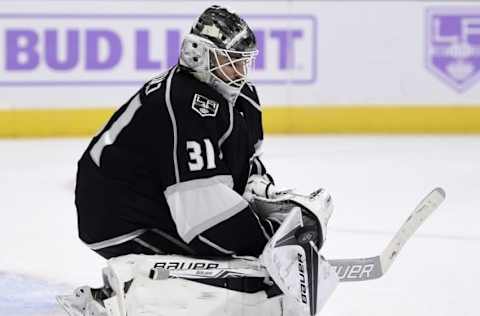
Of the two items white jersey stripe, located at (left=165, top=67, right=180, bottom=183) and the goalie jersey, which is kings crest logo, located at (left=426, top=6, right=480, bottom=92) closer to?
the goalie jersey

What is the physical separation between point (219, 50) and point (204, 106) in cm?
Result: 15

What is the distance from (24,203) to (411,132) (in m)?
3.16

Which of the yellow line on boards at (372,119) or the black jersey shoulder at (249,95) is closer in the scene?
the black jersey shoulder at (249,95)

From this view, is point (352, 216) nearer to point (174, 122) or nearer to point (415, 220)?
point (415, 220)

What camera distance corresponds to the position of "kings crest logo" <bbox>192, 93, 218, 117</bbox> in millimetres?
2527

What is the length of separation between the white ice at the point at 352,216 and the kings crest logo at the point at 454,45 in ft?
1.44

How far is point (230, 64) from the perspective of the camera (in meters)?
2.62

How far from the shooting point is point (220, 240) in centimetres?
258

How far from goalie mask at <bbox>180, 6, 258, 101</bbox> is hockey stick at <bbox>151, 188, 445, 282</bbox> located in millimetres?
419

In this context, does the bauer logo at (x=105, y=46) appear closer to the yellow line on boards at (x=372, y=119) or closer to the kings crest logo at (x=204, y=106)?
the yellow line on boards at (x=372, y=119)

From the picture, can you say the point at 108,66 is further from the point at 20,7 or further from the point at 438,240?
the point at 438,240

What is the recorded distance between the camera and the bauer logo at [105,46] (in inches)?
259

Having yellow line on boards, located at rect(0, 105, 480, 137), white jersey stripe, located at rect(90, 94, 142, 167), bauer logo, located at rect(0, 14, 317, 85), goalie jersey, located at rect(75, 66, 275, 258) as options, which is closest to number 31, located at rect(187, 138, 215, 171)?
goalie jersey, located at rect(75, 66, 275, 258)

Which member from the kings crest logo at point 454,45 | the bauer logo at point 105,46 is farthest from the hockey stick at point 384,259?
the kings crest logo at point 454,45
